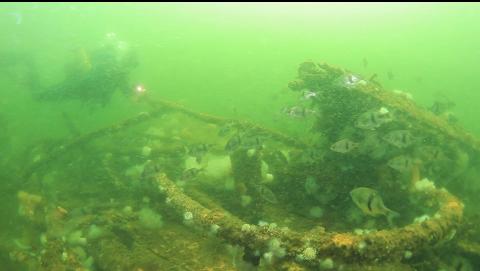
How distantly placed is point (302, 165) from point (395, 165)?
152 cm

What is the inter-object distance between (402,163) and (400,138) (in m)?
0.45

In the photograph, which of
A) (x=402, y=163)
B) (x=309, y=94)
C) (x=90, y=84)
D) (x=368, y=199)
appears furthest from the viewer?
(x=90, y=84)

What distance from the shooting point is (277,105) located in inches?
619

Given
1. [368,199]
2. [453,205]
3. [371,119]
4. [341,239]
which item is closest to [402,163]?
[371,119]

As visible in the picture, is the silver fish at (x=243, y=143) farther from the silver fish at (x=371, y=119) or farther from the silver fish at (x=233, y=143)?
the silver fish at (x=371, y=119)

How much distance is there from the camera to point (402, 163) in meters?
5.30

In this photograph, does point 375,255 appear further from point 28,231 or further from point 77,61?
point 77,61

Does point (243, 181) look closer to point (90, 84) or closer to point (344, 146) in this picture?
point (344, 146)

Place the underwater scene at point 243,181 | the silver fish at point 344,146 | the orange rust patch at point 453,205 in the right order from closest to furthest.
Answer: the underwater scene at point 243,181
the orange rust patch at point 453,205
the silver fish at point 344,146

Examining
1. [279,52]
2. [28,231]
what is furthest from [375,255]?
[279,52]

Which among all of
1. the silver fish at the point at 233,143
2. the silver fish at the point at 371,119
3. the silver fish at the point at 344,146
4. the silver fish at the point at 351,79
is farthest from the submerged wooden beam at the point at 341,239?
the silver fish at the point at 351,79

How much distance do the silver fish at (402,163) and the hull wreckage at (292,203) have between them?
0.05 ft

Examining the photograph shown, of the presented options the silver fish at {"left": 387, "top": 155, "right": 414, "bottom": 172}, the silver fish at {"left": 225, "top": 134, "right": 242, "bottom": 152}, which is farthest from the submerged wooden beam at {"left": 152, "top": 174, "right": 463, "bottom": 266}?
the silver fish at {"left": 225, "top": 134, "right": 242, "bottom": 152}

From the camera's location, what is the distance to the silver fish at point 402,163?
207 inches
